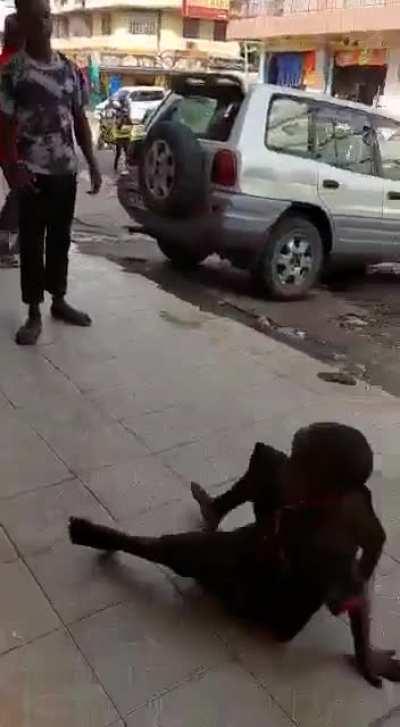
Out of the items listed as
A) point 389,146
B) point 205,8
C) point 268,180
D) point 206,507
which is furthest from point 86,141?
point 205,8

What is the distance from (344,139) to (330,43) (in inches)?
756

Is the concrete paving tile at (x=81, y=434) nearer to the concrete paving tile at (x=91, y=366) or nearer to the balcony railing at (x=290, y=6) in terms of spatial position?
the concrete paving tile at (x=91, y=366)

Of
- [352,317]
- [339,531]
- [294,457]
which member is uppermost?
[294,457]

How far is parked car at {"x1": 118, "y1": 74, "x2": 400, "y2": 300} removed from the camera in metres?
5.90

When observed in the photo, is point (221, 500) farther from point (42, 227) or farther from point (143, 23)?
point (143, 23)

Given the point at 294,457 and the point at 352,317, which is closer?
the point at 294,457

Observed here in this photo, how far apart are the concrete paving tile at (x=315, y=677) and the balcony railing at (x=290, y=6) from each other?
2150 cm

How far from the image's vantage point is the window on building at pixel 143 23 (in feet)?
139

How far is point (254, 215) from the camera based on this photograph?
234 inches

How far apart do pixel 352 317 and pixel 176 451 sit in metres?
3.37

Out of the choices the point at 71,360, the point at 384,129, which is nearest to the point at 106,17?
the point at 384,129

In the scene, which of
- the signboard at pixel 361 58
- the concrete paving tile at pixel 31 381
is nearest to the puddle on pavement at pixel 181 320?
the concrete paving tile at pixel 31 381

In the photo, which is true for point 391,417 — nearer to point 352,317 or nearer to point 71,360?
point 71,360

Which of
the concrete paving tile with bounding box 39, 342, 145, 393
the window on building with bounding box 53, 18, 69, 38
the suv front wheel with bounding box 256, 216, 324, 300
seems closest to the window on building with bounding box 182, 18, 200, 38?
the window on building with bounding box 53, 18, 69, 38
